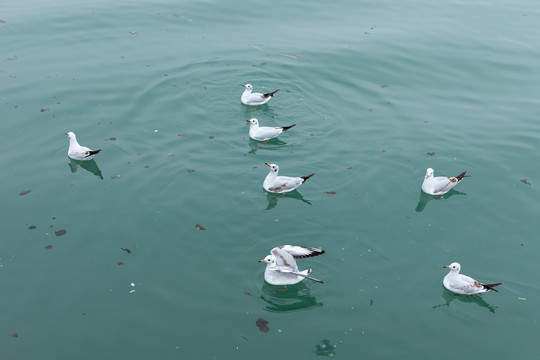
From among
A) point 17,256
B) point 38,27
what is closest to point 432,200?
point 17,256

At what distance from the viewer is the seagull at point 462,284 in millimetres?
13680

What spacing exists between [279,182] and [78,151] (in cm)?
756

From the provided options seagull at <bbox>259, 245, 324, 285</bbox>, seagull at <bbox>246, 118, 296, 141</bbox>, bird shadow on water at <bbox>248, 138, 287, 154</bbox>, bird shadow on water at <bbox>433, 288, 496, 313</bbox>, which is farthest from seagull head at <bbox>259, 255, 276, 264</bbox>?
seagull at <bbox>246, 118, 296, 141</bbox>

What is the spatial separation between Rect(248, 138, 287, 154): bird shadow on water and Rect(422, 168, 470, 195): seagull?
5.75 meters

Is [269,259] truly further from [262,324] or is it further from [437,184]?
[437,184]

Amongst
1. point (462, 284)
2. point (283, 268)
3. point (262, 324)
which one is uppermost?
point (283, 268)

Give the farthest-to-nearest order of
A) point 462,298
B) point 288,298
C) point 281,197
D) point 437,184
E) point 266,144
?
point 266,144, point 437,184, point 281,197, point 462,298, point 288,298

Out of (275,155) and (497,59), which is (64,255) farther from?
(497,59)

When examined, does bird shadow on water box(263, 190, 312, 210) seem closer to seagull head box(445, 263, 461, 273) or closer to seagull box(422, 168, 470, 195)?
seagull box(422, 168, 470, 195)

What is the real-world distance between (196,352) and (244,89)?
1420 centimetres

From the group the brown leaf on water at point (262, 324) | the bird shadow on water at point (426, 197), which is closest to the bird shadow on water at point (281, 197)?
the bird shadow on water at point (426, 197)

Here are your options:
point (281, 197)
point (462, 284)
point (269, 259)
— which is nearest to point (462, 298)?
point (462, 284)

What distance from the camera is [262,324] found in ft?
41.7

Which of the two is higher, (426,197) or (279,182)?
(279,182)
